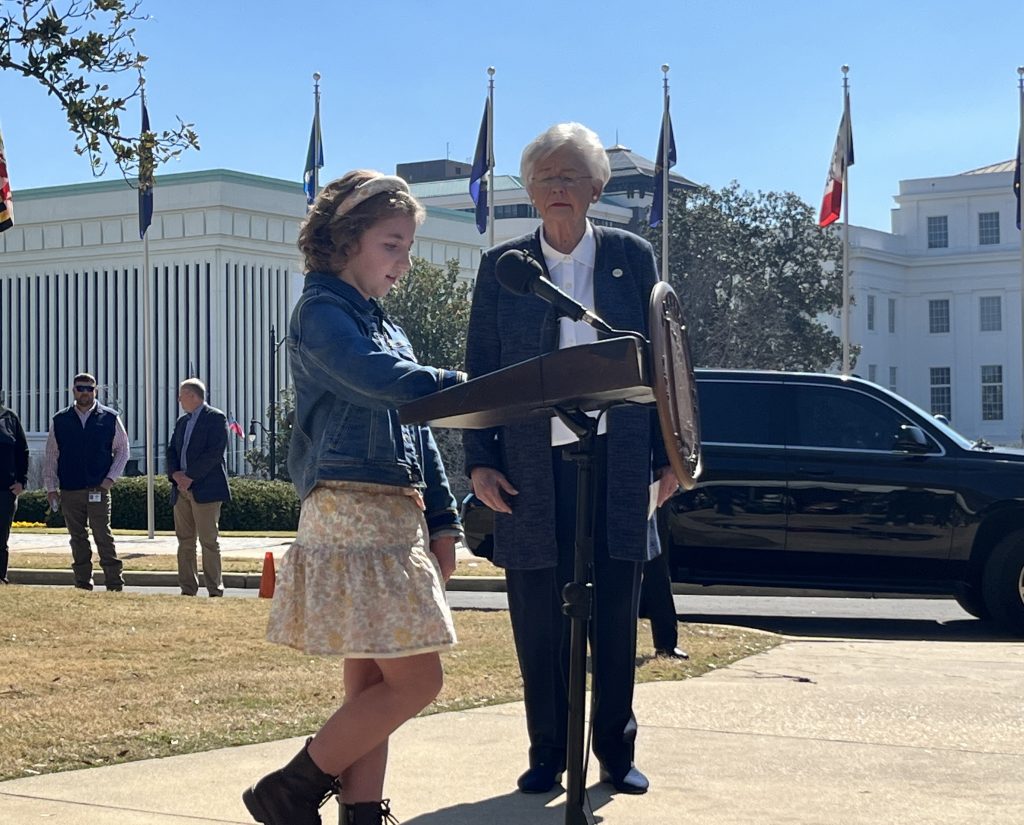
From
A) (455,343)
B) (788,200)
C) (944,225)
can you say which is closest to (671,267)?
(788,200)

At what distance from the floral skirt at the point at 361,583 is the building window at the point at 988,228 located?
4083 inches

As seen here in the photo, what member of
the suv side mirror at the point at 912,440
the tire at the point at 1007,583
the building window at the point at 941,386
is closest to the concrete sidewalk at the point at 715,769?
the tire at the point at 1007,583

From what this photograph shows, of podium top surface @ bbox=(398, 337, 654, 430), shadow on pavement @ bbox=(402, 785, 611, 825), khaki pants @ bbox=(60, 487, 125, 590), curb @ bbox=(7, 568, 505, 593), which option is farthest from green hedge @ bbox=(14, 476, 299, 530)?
podium top surface @ bbox=(398, 337, 654, 430)

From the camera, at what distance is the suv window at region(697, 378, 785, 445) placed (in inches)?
470

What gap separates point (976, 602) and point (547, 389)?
28.7 ft

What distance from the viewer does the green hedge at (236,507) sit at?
3488 centimetres

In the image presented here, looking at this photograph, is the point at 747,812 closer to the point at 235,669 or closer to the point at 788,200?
the point at 235,669

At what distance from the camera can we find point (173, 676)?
767cm

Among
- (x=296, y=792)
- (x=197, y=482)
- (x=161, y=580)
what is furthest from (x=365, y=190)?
(x=161, y=580)

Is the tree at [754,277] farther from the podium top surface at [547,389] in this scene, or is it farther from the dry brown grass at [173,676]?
the podium top surface at [547,389]

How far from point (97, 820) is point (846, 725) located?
2.89 meters

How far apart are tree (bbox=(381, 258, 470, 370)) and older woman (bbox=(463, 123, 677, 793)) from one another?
168 feet

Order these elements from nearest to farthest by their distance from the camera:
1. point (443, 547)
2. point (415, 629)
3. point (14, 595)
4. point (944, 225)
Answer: point (415, 629)
point (443, 547)
point (14, 595)
point (944, 225)

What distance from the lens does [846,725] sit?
20.9 ft
